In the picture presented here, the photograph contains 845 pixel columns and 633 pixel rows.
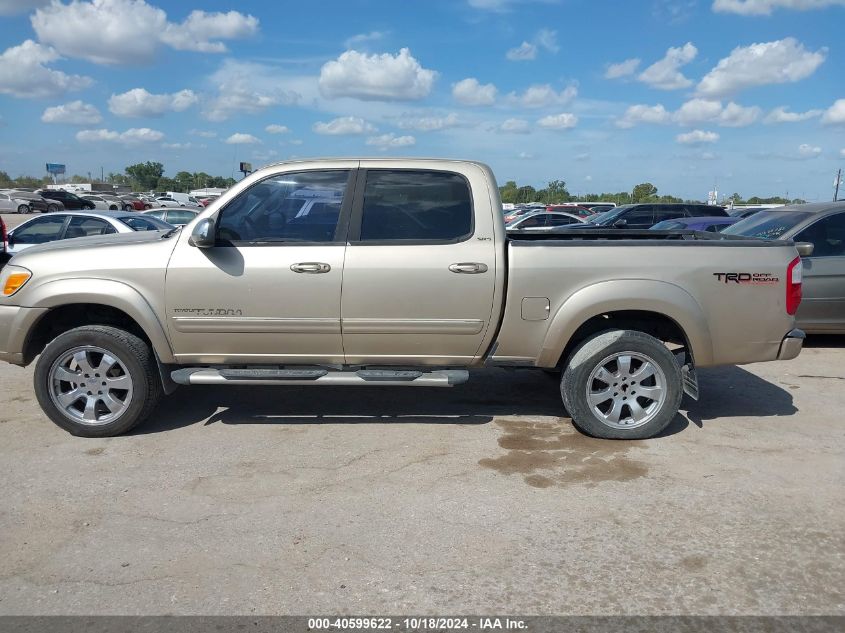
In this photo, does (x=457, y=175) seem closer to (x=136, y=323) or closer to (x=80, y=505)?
(x=136, y=323)

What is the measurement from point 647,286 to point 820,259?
412cm

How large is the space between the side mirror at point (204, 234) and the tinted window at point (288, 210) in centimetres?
16

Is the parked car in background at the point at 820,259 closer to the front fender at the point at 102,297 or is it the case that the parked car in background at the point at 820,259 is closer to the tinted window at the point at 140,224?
the front fender at the point at 102,297

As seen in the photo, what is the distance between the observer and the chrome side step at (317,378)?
194 inches

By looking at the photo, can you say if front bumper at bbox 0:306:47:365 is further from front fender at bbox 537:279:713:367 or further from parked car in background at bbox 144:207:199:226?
parked car in background at bbox 144:207:199:226

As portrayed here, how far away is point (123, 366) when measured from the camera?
5027 millimetres

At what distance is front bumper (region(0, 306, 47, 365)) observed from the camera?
499 centimetres

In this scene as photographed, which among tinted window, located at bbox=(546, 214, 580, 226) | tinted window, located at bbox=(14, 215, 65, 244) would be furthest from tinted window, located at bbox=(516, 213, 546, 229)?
tinted window, located at bbox=(14, 215, 65, 244)

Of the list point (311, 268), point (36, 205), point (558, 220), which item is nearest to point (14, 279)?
point (311, 268)

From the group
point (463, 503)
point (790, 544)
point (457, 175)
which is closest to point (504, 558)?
point (463, 503)

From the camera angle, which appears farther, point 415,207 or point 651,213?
point 651,213

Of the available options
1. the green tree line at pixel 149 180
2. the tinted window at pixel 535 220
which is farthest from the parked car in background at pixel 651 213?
the green tree line at pixel 149 180

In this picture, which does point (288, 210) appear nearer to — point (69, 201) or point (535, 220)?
point (535, 220)

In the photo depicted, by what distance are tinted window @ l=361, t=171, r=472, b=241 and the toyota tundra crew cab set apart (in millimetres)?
14
